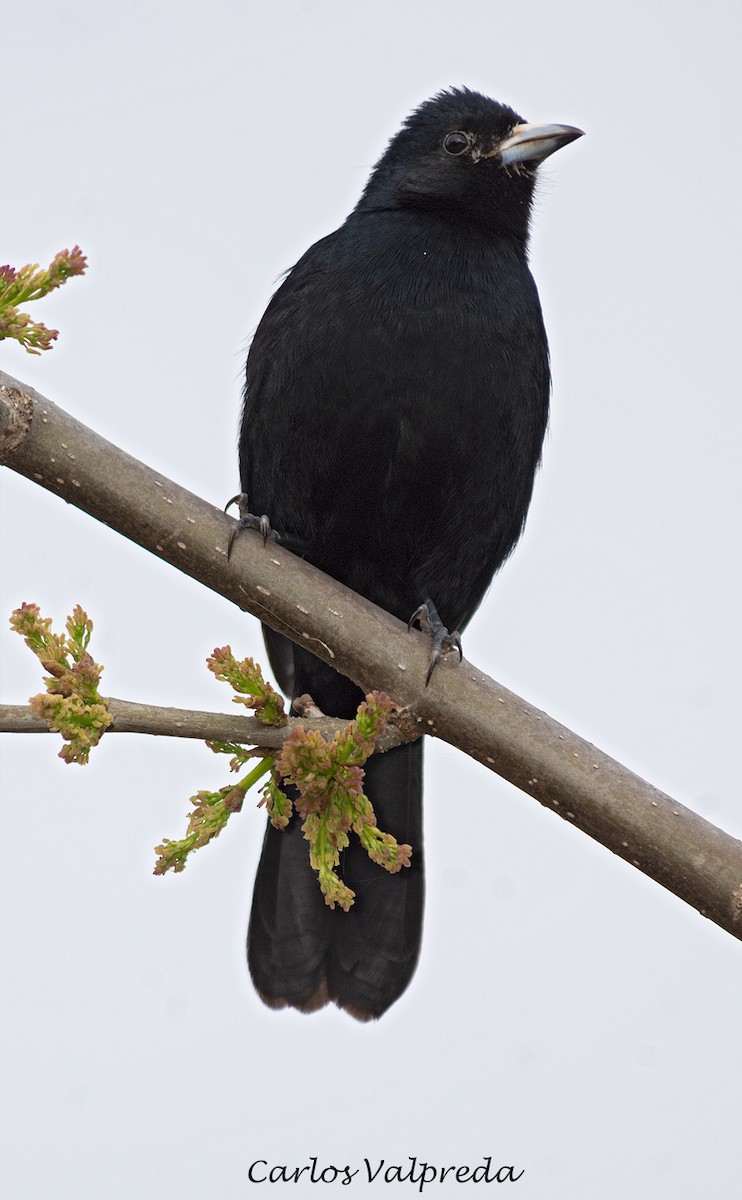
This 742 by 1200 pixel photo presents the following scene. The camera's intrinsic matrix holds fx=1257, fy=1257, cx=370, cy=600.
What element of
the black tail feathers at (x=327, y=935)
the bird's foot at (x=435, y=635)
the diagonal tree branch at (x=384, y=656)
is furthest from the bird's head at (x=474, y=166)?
the black tail feathers at (x=327, y=935)

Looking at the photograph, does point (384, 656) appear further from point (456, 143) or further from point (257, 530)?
point (456, 143)

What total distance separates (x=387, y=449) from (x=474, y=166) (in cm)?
120

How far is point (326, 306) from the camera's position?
3697 millimetres

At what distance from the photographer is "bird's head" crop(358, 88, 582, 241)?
410 cm

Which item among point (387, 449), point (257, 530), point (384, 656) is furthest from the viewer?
point (387, 449)

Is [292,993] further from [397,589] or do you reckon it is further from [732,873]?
[732,873]

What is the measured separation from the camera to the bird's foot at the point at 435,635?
2.83 meters

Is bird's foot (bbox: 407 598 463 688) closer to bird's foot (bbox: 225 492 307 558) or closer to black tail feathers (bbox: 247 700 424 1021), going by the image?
bird's foot (bbox: 225 492 307 558)

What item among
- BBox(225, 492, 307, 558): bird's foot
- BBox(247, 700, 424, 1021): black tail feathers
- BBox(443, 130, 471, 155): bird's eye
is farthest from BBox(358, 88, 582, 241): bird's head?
BBox(247, 700, 424, 1021): black tail feathers

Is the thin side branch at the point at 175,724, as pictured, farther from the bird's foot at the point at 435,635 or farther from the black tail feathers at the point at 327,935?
the black tail feathers at the point at 327,935

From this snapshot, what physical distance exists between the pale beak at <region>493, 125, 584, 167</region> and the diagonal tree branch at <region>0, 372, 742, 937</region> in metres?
→ 1.98

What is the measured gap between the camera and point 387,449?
11.8 ft

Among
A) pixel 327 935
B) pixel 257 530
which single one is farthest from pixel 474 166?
pixel 327 935

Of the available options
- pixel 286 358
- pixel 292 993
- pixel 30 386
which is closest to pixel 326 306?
pixel 286 358
